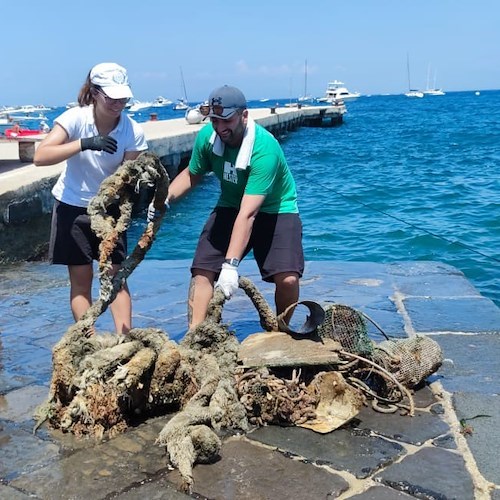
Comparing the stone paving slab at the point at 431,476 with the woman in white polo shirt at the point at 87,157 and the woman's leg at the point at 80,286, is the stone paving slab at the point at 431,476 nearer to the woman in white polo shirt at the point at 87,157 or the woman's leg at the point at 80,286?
the woman in white polo shirt at the point at 87,157

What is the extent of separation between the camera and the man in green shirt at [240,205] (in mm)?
4188

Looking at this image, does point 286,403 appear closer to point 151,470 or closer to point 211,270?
point 151,470

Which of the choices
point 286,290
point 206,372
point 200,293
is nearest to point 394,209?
point 286,290

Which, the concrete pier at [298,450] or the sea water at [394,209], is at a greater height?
the concrete pier at [298,450]

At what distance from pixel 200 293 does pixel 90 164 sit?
1075 millimetres

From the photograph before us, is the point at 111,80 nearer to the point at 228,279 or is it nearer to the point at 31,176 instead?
the point at 228,279

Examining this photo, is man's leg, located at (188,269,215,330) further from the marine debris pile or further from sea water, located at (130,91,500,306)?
sea water, located at (130,91,500,306)

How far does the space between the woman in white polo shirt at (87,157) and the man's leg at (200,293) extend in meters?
0.42

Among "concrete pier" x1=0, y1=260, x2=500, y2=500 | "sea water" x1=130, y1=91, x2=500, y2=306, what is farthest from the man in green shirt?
"sea water" x1=130, y1=91, x2=500, y2=306

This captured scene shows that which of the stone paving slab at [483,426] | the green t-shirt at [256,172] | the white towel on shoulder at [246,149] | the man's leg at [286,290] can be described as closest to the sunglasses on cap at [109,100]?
the green t-shirt at [256,172]

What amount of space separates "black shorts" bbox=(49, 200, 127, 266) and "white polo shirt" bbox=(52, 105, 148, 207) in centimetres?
6

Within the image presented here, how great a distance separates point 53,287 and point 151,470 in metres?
4.14

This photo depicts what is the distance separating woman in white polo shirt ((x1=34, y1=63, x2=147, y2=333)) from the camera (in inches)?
161

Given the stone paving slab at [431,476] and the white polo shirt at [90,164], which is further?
the white polo shirt at [90,164]
